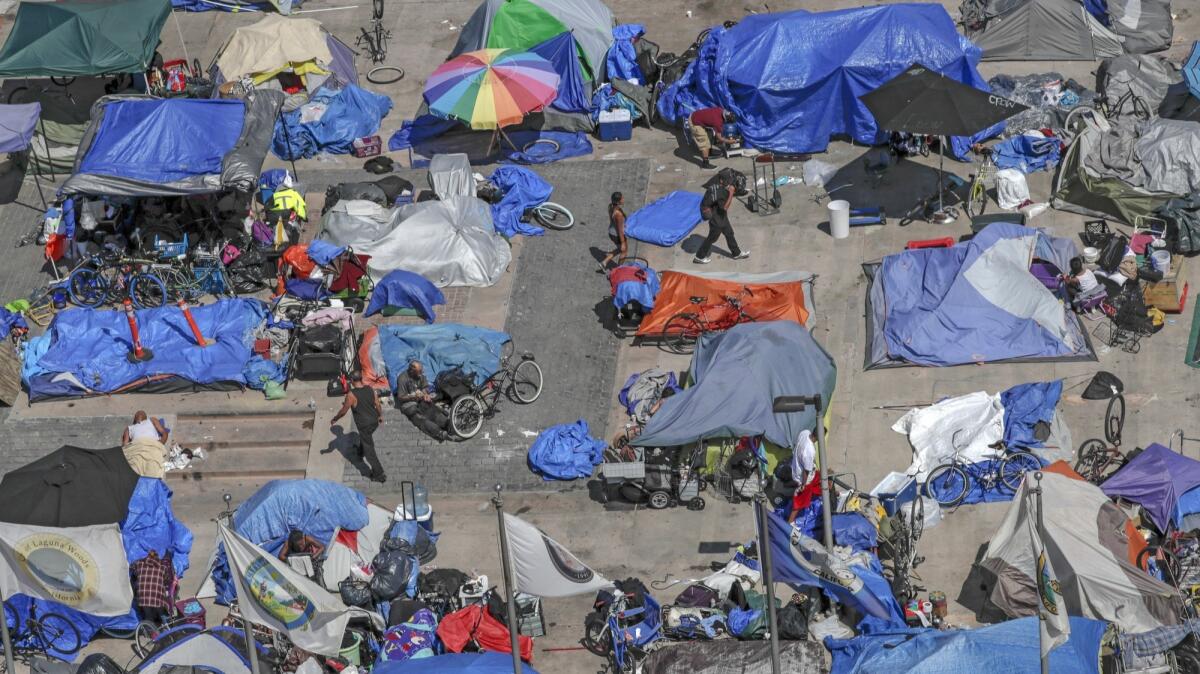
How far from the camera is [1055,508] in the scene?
2536 centimetres

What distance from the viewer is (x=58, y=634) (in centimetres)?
2667

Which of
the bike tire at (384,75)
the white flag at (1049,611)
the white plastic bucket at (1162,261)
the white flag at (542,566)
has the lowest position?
the bike tire at (384,75)

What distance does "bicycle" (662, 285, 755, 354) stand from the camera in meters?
31.0

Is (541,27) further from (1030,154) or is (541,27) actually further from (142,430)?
(142,430)

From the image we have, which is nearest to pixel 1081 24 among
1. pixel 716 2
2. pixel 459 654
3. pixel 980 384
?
pixel 716 2

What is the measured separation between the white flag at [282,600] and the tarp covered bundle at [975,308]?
35.0 ft

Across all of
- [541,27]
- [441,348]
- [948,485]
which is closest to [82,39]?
[541,27]

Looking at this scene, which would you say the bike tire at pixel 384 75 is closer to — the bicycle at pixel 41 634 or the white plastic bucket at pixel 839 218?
the white plastic bucket at pixel 839 218

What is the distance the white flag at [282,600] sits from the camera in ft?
78.0

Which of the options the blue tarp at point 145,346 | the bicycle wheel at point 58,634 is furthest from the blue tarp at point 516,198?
the bicycle wheel at point 58,634

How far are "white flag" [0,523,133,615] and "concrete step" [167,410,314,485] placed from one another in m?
4.70

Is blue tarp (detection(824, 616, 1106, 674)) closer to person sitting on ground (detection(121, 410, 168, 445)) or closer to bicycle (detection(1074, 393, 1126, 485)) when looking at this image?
bicycle (detection(1074, 393, 1126, 485))

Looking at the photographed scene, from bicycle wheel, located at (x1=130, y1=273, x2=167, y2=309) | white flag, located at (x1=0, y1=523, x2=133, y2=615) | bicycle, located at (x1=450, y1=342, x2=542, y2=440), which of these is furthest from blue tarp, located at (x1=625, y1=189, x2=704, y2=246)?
white flag, located at (x1=0, y1=523, x2=133, y2=615)

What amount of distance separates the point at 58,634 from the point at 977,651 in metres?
13.3
